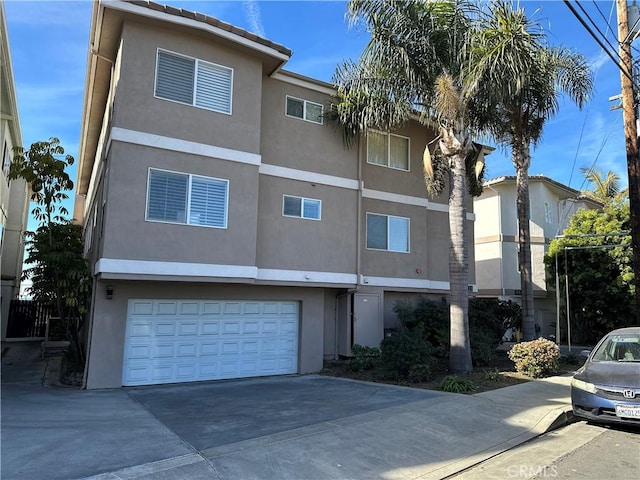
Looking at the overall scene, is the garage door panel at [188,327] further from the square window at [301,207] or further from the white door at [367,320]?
the white door at [367,320]

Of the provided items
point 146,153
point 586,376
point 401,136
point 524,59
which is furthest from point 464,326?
point 146,153

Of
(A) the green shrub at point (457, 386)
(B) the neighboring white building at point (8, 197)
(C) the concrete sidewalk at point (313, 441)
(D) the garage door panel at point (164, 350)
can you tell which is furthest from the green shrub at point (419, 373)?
(B) the neighboring white building at point (8, 197)

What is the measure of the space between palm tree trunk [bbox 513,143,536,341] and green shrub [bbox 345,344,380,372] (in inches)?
195

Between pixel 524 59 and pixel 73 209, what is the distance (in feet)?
83.4

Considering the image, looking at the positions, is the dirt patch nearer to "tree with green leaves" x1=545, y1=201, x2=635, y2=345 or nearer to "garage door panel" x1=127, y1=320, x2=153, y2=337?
"garage door panel" x1=127, y1=320, x2=153, y2=337

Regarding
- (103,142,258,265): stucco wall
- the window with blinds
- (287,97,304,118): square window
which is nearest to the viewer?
(103,142,258,265): stucco wall

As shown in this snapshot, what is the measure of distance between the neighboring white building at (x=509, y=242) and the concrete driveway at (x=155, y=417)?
16.7 meters

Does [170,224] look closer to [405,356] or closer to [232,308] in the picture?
[232,308]

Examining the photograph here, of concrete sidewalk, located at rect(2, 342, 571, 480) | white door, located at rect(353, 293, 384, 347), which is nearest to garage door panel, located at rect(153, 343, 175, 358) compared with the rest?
concrete sidewalk, located at rect(2, 342, 571, 480)

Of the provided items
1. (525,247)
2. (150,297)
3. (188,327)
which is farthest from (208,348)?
(525,247)

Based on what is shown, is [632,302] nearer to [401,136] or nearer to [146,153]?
[401,136]

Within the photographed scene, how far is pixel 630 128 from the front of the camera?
1271 centimetres

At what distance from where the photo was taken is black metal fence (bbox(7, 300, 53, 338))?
Answer: 20.8 metres

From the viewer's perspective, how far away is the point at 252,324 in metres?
13.2
